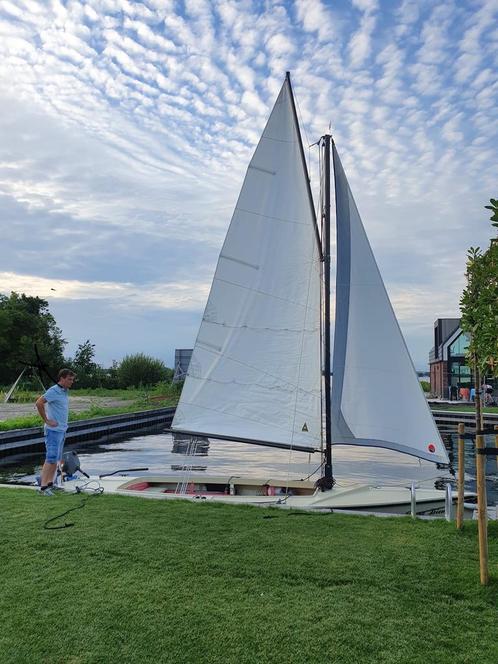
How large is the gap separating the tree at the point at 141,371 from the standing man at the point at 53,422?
→ 148ft

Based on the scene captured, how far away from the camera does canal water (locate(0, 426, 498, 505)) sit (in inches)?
661

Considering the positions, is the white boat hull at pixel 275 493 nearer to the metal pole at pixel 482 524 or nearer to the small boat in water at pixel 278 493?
the small boat in water at pixel 278 493

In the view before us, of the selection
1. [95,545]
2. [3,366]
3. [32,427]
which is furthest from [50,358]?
[95,545]

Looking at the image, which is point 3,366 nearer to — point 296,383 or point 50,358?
point 50,358

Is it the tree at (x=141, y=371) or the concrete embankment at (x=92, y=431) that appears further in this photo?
the tree at (x=141, y=371)

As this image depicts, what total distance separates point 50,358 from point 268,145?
1997 inches

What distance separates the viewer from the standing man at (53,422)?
8.37 m

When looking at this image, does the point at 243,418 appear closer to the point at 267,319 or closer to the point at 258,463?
the point at 267,319

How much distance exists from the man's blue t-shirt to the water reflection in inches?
277

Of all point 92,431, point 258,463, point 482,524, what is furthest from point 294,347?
point 92,431

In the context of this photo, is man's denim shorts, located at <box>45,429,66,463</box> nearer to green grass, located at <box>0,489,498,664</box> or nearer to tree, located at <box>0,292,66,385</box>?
green grass, located at <box>0,489,498,664</box>

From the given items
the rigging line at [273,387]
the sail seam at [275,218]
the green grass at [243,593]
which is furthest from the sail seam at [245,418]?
the sail seam at [275,218]

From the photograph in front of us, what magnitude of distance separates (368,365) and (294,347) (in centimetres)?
134

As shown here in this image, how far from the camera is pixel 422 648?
3.68 metres
